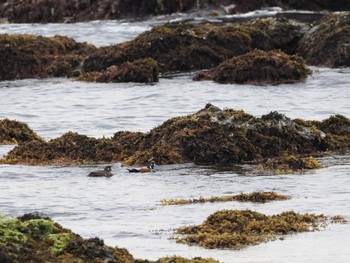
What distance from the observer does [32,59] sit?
2897cm

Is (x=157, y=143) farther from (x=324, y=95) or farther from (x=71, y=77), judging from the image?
(x=71, y=77)

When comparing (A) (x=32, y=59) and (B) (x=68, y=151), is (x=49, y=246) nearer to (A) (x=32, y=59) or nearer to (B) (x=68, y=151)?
(B) (x=68, y=151)

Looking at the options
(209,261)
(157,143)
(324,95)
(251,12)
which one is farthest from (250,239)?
(251,12)

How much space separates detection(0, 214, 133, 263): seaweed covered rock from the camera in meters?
8.25

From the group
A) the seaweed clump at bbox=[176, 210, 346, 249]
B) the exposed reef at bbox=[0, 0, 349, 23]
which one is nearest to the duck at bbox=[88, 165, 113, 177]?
the seaweed clump at bbox=[176, 210, 346, 249]

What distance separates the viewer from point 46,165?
50.5 feet

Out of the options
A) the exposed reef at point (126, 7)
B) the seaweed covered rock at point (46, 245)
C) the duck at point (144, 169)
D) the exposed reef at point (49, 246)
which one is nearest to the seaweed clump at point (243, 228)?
the exposed reef at point (49, 246)

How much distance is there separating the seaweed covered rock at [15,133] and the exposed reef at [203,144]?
1.63m

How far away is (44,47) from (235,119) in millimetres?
14617

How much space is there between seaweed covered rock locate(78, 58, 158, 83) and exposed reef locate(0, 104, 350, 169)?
10055mm

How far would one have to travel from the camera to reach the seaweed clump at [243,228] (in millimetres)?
9844

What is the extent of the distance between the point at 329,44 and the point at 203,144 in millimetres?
14061

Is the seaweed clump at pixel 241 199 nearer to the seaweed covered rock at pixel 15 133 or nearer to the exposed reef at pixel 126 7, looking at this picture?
the seaweed covered rock at pixel 15 133

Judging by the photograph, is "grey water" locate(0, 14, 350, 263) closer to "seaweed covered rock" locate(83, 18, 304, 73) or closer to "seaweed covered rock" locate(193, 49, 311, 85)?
"seaweed covered rock" locate(193, 49, 311, 85)
